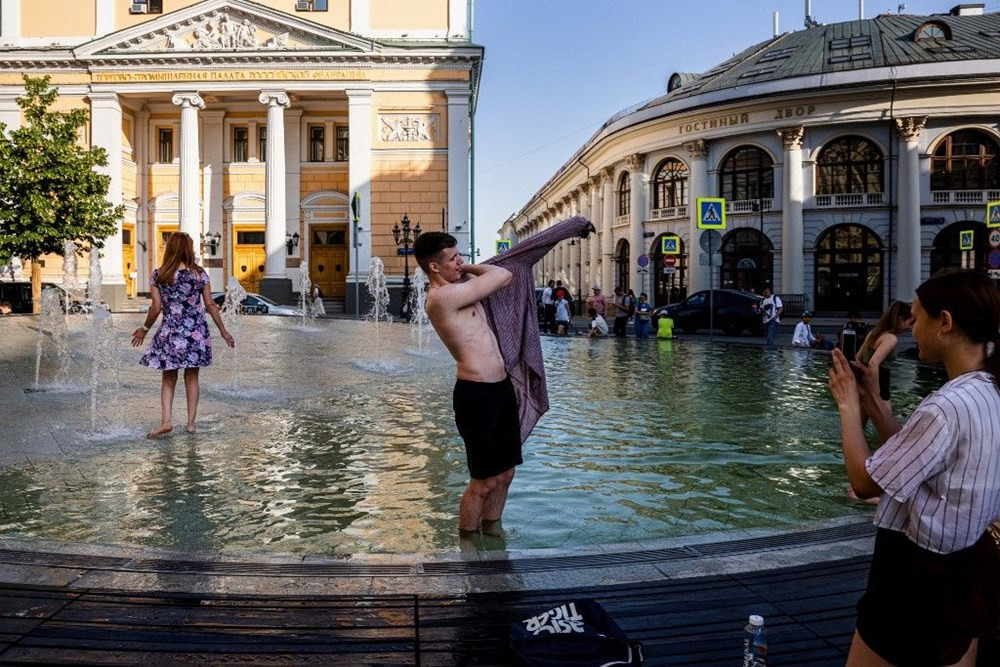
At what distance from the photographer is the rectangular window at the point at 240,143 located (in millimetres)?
42625

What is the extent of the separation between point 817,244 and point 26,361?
36.2 m

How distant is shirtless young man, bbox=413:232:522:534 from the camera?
4.68 m

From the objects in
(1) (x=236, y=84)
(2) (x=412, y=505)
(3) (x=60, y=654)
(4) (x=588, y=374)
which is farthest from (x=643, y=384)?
(1) (x=236, y=84)

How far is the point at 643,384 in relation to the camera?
13461 mm

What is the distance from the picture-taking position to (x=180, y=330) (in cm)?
805

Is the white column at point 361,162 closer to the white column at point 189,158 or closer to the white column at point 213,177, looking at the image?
the white column at point 189,158

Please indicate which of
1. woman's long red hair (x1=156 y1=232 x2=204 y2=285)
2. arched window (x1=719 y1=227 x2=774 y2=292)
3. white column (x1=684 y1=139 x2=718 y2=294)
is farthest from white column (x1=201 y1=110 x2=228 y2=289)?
woman's long red hair (x1=156 y1=232 x2=204 y2=285)

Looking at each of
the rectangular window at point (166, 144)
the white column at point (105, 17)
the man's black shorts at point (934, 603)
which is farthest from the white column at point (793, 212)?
the man's black shorts at point (934, 603)

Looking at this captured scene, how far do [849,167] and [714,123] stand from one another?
6.85 meters

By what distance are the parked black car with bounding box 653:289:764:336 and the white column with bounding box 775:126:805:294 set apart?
40.7 feet

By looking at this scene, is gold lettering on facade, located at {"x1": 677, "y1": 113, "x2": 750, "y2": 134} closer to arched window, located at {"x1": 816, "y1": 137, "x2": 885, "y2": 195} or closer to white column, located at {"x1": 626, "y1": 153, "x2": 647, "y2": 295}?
white column, located at {"x1": 626, "y1": 153, "x2": 647, "y2": 295}

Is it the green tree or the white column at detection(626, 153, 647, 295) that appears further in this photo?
the white column at detection(626, 153, 647, 295)

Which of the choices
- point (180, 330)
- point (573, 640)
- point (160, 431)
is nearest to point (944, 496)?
point (573, 640)

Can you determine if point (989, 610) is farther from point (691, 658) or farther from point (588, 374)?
point (588, 374)
